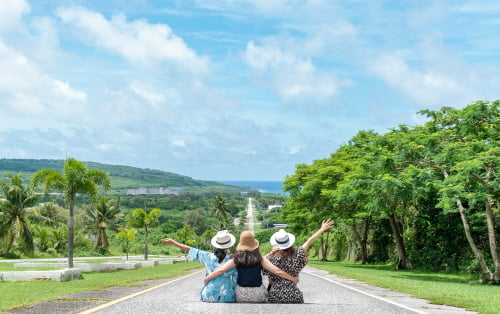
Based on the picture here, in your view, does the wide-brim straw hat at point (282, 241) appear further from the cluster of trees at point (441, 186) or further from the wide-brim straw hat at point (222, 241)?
the cluster of trees at point (441, 186)

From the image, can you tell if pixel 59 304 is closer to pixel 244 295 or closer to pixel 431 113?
pixel 244 295

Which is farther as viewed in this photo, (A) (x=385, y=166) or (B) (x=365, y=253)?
(B) (x=365, y=253)

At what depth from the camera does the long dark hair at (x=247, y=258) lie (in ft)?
28.0

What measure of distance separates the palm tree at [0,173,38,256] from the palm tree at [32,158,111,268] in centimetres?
1977

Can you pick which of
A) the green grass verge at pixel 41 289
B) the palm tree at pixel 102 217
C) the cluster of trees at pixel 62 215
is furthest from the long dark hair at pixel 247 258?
the palm tree at pixel 102 217

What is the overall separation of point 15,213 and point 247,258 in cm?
4178

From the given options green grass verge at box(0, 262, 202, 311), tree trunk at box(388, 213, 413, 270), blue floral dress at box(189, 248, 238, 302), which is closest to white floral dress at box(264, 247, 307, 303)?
blue floral dress at box(189, 248, 238, 302)

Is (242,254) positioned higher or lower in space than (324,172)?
lower

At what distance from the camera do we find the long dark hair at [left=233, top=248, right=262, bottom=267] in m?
8.53

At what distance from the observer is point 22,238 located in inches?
1758

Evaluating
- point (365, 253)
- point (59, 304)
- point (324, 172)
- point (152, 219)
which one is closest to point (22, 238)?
point (152, 219)

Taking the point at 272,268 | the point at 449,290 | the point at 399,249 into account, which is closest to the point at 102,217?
the point at 399,249

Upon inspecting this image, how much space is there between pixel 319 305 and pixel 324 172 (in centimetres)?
3489

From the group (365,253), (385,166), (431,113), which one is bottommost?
(365,253)
